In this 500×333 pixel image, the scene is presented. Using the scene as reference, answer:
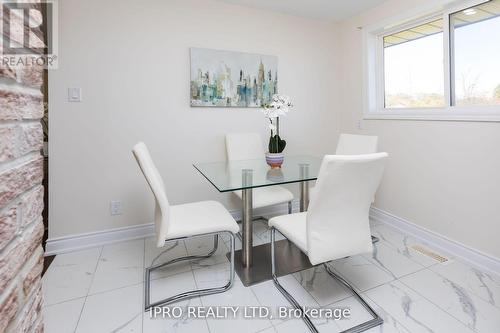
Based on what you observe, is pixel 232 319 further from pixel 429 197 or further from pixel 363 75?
pixel 363 75

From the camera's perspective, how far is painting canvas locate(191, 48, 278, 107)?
2605 mm

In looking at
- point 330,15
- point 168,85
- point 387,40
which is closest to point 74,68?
point 168,85

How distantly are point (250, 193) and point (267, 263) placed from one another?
58cm

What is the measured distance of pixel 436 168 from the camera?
235 centimetres

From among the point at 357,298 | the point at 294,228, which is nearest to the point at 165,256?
the point at 294,228

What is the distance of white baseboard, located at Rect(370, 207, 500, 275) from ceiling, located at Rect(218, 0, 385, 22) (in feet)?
6.96

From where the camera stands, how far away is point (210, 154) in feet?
9.03

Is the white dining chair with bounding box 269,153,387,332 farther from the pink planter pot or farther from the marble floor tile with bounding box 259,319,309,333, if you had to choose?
the pink planter pot

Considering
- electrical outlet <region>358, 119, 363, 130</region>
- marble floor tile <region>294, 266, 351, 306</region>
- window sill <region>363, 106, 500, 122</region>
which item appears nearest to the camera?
marble floor tile <region>294, 266, 351, 306</region>

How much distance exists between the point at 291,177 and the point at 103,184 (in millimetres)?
1650


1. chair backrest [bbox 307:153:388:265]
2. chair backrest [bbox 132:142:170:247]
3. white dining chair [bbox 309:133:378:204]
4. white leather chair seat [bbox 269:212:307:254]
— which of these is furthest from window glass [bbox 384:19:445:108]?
chair backrest [bbox 132:142:170:247]

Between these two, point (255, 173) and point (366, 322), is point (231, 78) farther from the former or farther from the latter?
point (366, 322)

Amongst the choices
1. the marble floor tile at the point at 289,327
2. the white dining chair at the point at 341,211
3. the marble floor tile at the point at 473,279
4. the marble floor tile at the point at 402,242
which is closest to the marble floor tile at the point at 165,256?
the marble floor tile at the point at 289,327

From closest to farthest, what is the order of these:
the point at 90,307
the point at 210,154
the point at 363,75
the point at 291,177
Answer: the point at 90,307 → the point at 291,177 → the point at 210,154 → the point at 363,75
